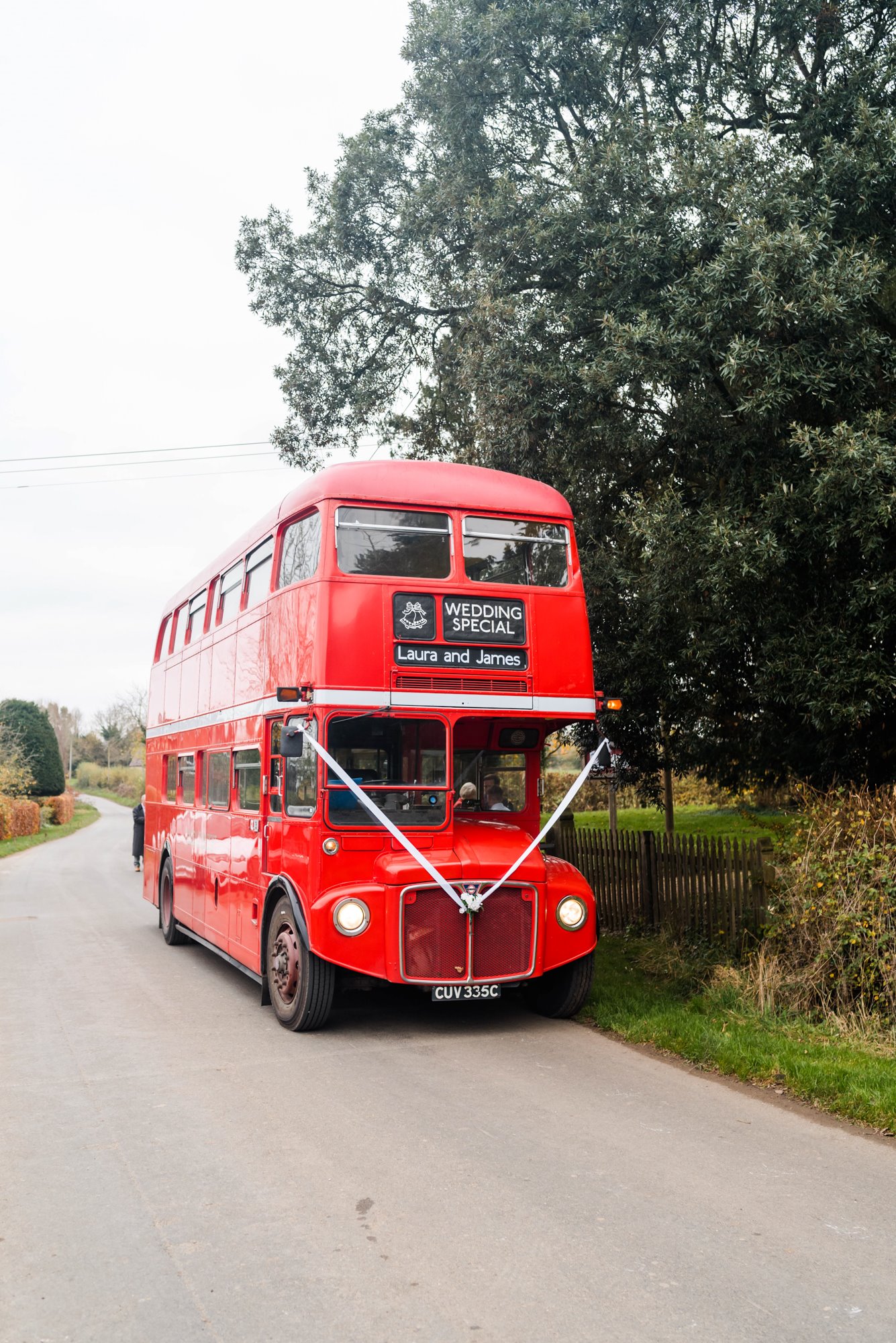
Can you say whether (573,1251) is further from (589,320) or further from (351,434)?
(351,434)

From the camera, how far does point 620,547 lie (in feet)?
40.9

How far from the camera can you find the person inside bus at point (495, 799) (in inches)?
378

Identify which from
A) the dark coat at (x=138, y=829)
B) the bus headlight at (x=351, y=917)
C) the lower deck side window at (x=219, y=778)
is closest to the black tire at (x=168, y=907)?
the lower deck side window at (x=219, y=778)

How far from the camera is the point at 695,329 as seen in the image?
9.86 m

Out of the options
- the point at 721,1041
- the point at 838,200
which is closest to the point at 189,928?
the point at 721,1041

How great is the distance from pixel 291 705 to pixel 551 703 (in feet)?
6.77

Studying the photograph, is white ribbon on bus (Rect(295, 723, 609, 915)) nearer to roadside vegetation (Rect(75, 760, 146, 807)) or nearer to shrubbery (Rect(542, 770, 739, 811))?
shrubbery (Rect(542, 770, 739, 811))

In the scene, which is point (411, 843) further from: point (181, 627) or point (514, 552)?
point (181, 627)

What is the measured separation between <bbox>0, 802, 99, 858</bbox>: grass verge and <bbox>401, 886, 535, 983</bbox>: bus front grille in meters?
24.7

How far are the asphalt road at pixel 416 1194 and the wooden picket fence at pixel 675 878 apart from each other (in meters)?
2.37

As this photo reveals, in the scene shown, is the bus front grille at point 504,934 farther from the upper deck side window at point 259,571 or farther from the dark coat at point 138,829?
the dark coat at point 138,829

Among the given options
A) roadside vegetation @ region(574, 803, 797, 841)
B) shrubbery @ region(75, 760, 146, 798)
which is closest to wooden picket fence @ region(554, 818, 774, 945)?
roadside vegetation @ region(574, 803, 797, 841)

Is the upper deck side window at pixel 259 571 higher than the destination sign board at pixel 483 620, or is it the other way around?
the upper deck side window at pixel 259 571

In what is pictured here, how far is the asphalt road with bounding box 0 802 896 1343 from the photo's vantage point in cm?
386
